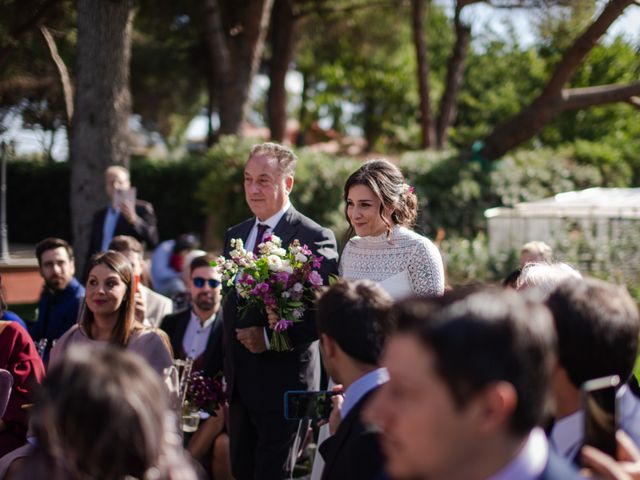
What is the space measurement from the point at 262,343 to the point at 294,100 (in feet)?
128

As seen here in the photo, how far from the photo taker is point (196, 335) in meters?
6.17

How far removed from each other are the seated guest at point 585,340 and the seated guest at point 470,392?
0.47 metres

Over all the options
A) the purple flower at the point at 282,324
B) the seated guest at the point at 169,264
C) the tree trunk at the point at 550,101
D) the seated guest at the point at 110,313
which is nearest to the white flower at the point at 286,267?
Result: the purple flower at the point at 282,324

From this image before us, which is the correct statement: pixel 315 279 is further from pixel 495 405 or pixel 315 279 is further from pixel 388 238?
pixel 495 405

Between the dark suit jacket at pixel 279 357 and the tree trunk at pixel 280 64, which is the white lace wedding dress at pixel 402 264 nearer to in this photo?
the dark suit jacket at pixel 279 357

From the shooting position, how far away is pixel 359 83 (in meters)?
32.5

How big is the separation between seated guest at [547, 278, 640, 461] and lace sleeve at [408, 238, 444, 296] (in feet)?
6.51

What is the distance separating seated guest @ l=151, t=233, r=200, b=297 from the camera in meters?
9.28

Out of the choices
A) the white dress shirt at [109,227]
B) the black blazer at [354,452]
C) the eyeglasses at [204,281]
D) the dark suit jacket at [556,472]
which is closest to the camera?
the dark suit jacket at [556,472]

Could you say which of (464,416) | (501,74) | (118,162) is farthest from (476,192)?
(501,74)

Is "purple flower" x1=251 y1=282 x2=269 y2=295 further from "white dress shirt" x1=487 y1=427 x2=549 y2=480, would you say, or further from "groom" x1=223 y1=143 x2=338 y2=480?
Result: "white dress shirt" x1=487 y1=427 x2=549 y2=480

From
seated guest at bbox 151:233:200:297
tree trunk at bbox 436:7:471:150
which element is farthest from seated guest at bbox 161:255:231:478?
tree trunk at bbox 436:7:471:150

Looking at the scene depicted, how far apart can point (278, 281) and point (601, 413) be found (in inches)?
90.9

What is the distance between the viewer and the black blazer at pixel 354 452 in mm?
2611
